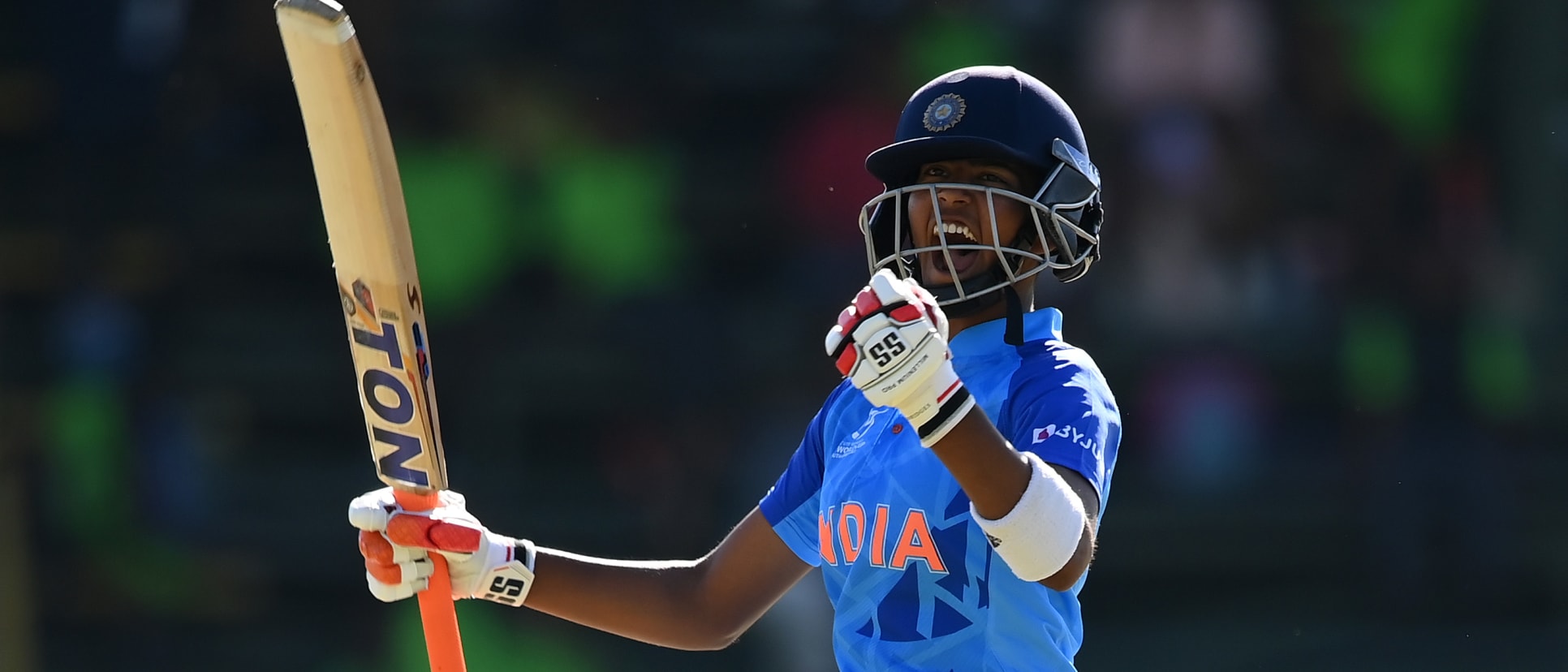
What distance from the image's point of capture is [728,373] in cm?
642

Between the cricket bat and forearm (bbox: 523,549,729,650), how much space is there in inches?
6.5

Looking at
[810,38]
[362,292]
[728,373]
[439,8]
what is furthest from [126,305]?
[362,292]

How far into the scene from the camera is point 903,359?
6.34 ft

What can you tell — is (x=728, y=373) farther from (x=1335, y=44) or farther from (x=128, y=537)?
(x=1335, y=44)

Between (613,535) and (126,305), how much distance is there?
74.8 inches

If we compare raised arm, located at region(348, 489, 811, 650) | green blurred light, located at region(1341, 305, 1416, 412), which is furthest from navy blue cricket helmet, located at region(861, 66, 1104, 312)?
green blurred light, located at region(1341, 305, 1416, 412)

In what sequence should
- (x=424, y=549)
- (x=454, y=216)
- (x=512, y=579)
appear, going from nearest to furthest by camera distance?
(x=424, y=549), (x=512, y=579), (x=454, y=216)

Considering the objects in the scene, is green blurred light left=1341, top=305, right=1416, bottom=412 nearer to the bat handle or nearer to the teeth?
the teeth

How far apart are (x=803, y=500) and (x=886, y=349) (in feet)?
2.20

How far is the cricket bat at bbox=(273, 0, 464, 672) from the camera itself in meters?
2.47

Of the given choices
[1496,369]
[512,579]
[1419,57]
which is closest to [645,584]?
[512,579]

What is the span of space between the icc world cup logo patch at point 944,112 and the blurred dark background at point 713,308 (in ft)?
12.1

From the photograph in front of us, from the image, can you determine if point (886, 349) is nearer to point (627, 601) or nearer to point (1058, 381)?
point (1058, 381)

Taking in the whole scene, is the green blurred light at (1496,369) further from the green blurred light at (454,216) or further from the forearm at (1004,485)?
the forearm at (1004,485)
